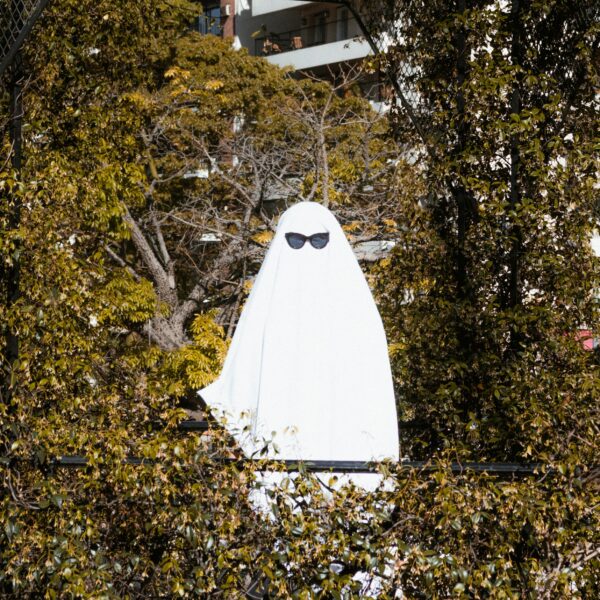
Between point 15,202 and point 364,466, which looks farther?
point 15,202

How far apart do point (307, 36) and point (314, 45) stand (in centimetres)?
144

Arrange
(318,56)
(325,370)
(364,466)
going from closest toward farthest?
1. (364,466)
2. (325,370)
3. (318,56)

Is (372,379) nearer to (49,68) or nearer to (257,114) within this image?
(49,68)

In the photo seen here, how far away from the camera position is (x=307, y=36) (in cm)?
2670

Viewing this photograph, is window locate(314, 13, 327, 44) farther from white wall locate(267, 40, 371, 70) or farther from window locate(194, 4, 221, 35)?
window locate(194, 4, 221, 35)

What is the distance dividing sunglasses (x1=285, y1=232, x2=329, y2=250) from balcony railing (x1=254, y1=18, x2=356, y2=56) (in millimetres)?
22069

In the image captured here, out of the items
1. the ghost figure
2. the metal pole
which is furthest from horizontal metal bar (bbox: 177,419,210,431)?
the metal pole

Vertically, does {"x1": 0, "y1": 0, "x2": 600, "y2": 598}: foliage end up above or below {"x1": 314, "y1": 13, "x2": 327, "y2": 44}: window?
below

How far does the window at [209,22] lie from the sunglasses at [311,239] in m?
22.5

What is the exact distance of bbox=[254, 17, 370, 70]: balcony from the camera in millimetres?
24231

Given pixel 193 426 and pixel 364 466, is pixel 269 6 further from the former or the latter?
pixel 364 466

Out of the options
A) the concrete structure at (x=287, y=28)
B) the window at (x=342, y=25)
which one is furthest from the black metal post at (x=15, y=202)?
the window at (x=342, y=25)

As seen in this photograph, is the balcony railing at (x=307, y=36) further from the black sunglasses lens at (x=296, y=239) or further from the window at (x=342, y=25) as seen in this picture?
the black sunglasses lens at (x=296, y=239)

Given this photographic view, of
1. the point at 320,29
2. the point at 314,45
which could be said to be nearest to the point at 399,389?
the point at 314,45
